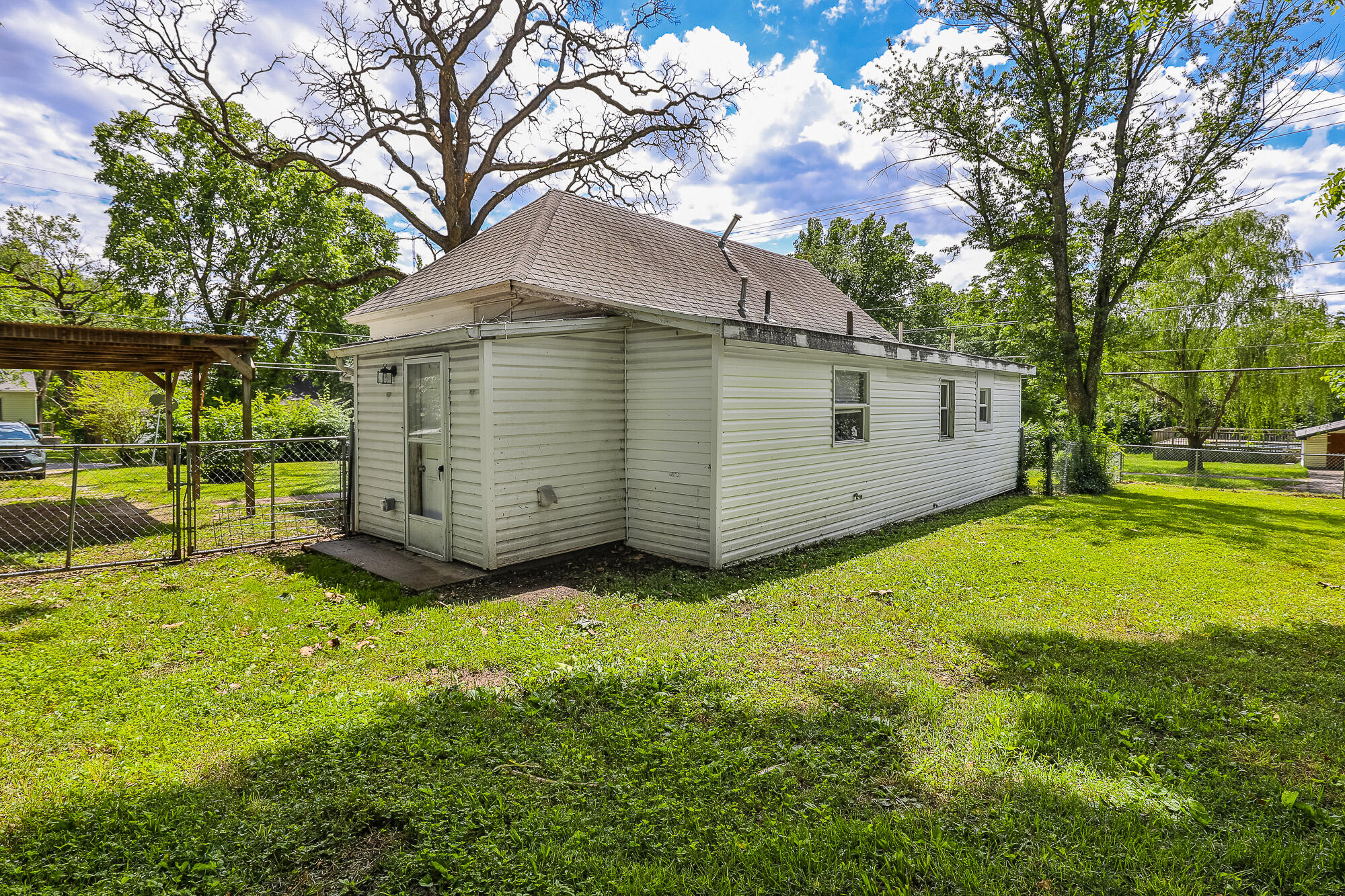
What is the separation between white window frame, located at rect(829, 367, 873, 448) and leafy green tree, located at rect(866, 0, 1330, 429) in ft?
36.2

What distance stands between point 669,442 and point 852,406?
11.3 feet

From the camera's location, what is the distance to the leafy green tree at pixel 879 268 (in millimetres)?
29203

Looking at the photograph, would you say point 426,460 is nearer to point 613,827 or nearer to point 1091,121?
point 613,827

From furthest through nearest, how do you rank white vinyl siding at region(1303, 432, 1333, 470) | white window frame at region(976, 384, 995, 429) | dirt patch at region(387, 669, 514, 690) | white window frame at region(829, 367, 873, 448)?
white vinyl siding at region(1303, 432, 1333, 470)
white window frame at region(976, 384, 995, 429)
white window frame at region(829, 367, 873, 448)
dirt patch at region(387, 669, 514, 690)

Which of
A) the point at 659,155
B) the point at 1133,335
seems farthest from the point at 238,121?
the point at 1133,335

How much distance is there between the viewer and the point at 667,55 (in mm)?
16031

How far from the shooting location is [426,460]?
7.66 m

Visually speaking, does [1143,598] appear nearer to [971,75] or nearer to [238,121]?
[971,75]

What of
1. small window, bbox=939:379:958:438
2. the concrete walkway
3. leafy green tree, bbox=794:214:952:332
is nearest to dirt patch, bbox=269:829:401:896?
the concrete walkway

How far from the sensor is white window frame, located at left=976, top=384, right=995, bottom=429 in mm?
13422

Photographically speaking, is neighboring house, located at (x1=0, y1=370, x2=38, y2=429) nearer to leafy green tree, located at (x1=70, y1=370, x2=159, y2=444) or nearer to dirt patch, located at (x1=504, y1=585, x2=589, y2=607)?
leafy green tree, located at (x1=70, y1=370, x2=159, y2=444)

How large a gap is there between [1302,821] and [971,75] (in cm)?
1976

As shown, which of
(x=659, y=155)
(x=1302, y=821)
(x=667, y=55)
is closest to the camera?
(x=1302, y=821)

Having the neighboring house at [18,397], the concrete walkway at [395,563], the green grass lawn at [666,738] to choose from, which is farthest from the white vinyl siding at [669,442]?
the neighboring house at [18,397]
